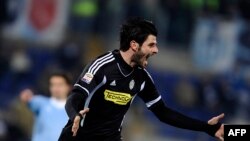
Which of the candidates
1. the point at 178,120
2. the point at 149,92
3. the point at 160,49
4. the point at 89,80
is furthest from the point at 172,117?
the point at 160,49

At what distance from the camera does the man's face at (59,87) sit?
→ 9.17 meters

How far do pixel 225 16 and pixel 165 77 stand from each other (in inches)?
65.4

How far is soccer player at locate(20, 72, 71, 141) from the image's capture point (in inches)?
351

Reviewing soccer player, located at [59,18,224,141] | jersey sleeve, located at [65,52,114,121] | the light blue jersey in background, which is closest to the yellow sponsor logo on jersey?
soccer player, located at [59,18,224,141]

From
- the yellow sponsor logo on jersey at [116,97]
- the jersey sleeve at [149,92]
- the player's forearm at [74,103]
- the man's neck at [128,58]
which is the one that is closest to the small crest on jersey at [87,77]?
the player's forearm at [74,103]

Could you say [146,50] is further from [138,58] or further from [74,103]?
[74,103]

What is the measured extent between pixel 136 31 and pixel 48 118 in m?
2.37

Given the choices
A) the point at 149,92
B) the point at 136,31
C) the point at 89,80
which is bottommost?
the point at 149,92

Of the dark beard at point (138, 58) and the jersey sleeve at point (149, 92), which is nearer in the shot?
the dark beard at point (138, 58)

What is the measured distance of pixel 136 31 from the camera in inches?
274

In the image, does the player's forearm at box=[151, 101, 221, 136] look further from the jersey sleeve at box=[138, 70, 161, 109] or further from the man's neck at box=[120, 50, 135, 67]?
the man's neck at box=[120, 50, 135, 67]

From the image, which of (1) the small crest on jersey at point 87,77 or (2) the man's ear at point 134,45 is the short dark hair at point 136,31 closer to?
(2) the man's ear at point 134,45

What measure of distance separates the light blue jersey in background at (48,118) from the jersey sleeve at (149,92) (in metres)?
1.68

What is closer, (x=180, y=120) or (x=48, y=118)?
(x=180, y=120)
